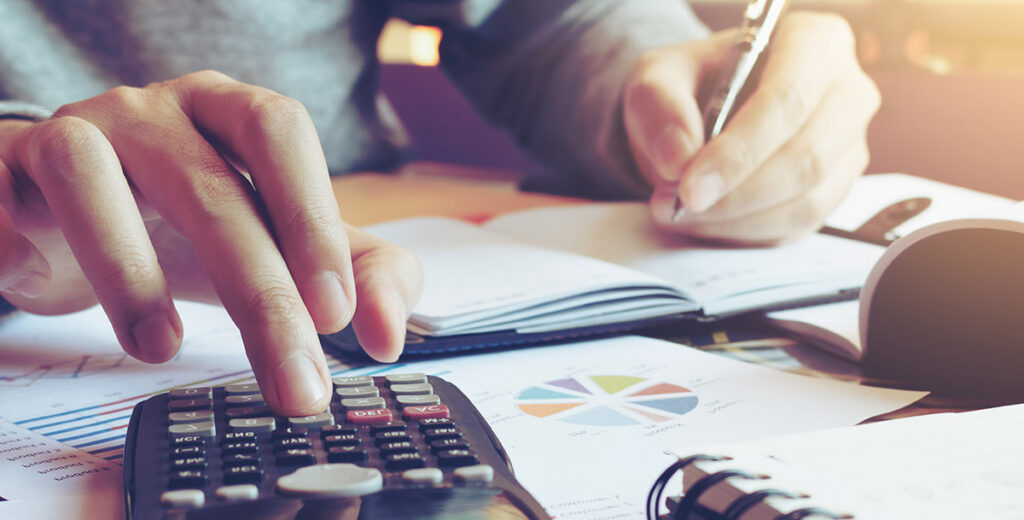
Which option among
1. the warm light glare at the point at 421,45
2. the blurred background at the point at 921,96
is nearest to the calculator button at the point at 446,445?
the blurred background at the point at 921,96

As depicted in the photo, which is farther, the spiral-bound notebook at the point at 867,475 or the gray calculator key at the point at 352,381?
the gray calculator key at the point at 352,381

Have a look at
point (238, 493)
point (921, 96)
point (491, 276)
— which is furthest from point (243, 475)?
point (921, 96)

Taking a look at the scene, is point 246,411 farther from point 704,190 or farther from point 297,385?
point 704,190

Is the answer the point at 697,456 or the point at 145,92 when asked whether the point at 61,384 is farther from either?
the point at 697,456

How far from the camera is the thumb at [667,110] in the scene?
0.62 meters

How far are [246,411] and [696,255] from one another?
39 cm

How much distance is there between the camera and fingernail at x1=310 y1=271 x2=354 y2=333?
0.37 metres

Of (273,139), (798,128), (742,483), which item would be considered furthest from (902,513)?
(798,128)

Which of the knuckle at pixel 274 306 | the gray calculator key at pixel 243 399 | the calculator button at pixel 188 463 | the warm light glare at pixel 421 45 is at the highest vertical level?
the warm light glare at pixel 421 45

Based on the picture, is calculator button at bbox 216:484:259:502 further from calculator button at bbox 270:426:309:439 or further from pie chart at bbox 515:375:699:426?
→ pie chart at bbox 515:375:699:426

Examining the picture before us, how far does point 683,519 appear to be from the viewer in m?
0.27

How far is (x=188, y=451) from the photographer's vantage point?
0.30m

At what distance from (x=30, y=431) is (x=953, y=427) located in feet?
1.18

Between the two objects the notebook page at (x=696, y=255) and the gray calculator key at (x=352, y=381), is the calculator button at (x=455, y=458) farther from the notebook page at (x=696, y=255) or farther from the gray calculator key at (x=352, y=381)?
the notebook page at (x=696, y=255)
